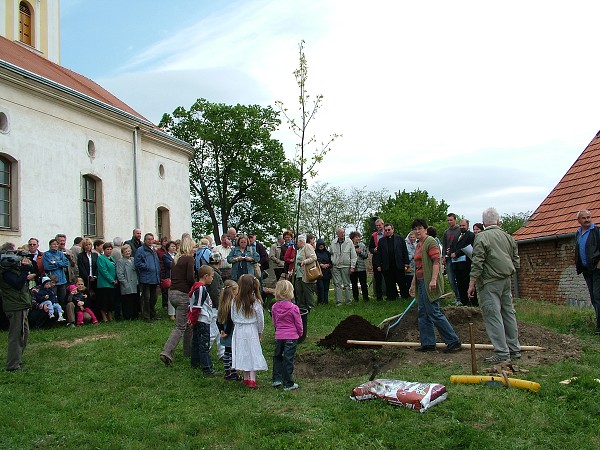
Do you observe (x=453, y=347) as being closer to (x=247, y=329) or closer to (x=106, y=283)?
(x=247, y=329)

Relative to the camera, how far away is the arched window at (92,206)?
22172 mm

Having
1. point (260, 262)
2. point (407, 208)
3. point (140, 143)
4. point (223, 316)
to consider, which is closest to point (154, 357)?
point (223, 316)

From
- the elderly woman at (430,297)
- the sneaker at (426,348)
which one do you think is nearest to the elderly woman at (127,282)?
the elderly woman at (430,297)

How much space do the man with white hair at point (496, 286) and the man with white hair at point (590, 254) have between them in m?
2.53

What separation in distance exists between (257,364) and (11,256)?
397cm

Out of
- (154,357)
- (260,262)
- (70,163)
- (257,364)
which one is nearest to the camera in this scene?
(257,364)

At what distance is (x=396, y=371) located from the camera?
7.99 meters

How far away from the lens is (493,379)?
22.6 feet

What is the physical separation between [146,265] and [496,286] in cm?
819

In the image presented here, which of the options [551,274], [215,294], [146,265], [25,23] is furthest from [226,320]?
[25,23]

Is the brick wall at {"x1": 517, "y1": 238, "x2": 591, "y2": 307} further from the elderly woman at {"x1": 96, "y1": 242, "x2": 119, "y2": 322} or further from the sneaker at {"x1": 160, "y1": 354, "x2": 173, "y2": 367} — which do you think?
the elderly woman at {"x1": 96, "y1": 242, "x2": 119, "y2": 322}

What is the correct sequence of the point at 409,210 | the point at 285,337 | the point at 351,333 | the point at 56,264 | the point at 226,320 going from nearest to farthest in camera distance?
the point at 285,337, the point at 226,320, the point at 351,333, the point at 56,264, the point at 409,210

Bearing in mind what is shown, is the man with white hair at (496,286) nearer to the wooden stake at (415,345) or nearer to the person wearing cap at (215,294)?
the wooden stake at (415,345)

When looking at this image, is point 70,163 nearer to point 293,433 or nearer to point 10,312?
point 10,312
